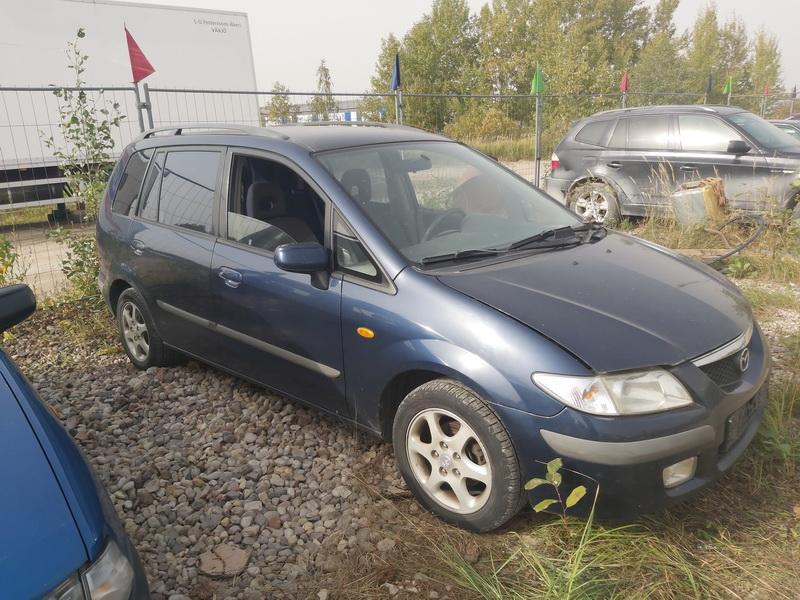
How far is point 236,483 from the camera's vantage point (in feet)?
10.4

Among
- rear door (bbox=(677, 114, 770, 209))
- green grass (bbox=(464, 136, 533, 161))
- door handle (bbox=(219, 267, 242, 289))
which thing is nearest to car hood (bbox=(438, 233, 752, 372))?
door handle (bbox=(219, 267, 242, 289))

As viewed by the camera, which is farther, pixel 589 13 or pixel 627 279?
pixel 589 13

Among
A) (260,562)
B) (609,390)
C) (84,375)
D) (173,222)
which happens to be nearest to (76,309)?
(84,375)

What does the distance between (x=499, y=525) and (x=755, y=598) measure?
0.95 m

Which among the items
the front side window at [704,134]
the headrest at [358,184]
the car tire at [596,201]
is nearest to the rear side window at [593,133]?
the car tire at [596,201]

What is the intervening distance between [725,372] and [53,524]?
2.43 meters

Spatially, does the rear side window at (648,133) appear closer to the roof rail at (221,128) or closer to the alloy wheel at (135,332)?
the roof rail at (221,128)

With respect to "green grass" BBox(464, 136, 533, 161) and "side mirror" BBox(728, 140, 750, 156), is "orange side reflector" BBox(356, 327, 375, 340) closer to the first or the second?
"side mirror" BBox(728, 140, 750, 156)

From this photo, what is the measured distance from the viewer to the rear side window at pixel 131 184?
440cm

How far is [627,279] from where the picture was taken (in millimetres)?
2885

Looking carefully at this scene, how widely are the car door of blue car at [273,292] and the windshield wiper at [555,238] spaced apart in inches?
38.8

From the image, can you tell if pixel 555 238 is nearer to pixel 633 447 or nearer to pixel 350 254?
pixel 350 254

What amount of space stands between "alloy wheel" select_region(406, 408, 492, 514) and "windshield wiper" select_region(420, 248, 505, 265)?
697mm

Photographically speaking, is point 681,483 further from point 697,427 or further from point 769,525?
point 769,525
